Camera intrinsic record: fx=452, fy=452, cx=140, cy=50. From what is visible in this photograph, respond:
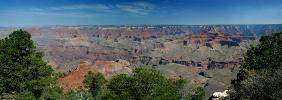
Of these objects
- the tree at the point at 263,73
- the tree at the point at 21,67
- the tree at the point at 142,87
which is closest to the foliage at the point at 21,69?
the tree at the point at 21,67

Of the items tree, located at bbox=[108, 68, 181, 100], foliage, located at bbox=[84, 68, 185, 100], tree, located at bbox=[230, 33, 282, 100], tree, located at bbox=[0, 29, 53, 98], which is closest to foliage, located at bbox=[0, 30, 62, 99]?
tree, located at bbox=[0, 29, 53, 98]

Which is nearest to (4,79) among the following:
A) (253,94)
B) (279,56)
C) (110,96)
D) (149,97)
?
(110,96)

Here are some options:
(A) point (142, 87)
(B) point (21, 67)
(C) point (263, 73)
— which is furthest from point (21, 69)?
(C) point (263, 73)

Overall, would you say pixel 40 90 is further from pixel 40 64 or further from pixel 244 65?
pixel 244 65

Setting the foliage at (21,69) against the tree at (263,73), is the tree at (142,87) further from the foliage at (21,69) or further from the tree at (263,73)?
the tree at (263,73)

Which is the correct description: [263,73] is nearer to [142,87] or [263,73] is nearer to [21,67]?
[142,87]

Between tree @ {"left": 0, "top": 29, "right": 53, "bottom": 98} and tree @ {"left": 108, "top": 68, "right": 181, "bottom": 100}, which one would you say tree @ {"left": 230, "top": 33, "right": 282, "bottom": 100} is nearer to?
tree @ {"left": 108, "top": 68, "right": 181, "bottom": 100}
